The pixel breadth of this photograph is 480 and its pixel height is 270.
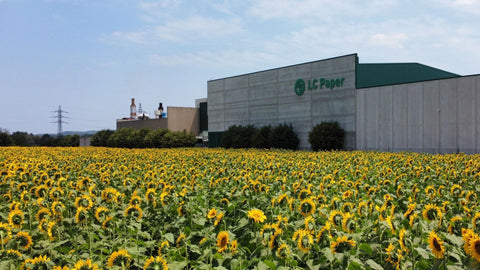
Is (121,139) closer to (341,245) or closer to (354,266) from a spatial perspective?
(341,245)

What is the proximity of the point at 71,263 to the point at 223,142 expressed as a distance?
1626 inches

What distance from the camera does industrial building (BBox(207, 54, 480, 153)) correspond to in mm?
28391

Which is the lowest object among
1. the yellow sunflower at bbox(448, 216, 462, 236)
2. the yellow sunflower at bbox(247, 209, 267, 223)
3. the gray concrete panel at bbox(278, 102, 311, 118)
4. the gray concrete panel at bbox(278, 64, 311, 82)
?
the yellow sunflower at bbox(448, 216, 462, 236)

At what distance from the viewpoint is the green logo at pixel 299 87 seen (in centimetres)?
3869

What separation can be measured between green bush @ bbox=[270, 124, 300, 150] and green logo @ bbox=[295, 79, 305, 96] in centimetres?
337

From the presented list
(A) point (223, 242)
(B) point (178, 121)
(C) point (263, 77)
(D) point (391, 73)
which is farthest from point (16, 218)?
(B) point (178, 121)

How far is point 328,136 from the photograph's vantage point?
112 ft

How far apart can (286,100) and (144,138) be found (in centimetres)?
1845

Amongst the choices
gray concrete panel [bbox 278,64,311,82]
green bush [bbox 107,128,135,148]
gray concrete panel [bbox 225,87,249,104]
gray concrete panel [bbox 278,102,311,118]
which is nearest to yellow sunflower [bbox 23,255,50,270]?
gray concrete panel [bbox 278,102,311,118]

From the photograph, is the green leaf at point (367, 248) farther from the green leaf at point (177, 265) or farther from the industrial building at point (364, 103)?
the industrial building at point (364, 103)

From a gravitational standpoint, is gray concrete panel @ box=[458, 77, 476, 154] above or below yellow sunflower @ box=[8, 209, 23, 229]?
above

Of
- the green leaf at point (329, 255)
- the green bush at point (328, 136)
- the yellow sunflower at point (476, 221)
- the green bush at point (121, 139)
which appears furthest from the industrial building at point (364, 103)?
the green leaf at point (329, 255)

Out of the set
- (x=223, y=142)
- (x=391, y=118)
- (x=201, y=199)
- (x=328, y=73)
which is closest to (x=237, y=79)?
(x=223, y=142)

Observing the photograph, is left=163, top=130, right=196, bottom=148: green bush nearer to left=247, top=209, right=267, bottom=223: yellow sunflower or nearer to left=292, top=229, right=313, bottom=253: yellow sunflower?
left=247, top=209, right=267, bottom=223: yellow sunflower
